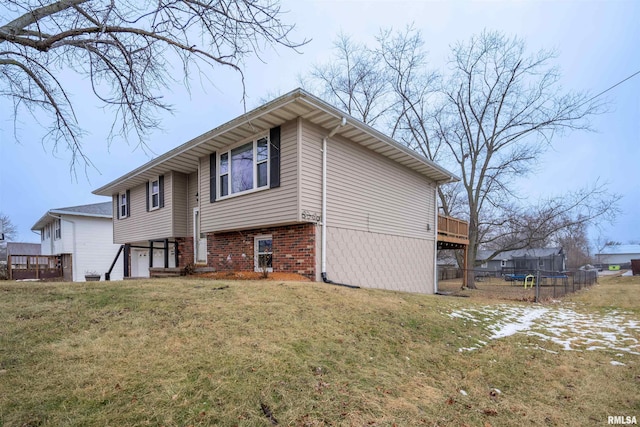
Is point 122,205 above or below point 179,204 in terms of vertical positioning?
above

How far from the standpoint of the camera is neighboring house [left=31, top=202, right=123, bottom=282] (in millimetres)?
19344

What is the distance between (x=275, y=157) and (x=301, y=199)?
142 cm

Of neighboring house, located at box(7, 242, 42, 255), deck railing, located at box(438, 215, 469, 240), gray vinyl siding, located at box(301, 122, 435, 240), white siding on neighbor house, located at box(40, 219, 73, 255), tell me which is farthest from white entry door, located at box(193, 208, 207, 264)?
neighboring house, located at box(7, 242, 42, 255)

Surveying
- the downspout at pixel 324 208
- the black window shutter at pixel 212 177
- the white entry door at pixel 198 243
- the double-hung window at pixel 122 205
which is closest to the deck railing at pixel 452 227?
the downspout at pixel 324 208

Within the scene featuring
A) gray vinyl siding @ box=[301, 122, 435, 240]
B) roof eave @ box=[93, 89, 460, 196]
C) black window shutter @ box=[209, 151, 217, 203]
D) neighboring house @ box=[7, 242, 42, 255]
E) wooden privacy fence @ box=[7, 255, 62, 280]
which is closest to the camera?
roof eave @ box=[93, 89, 460, 196]

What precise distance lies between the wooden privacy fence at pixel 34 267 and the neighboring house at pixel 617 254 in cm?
9014

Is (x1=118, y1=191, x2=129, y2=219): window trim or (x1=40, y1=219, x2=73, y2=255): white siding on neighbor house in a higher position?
(x1=118, y1=191, x2=129, y2=219): window trim

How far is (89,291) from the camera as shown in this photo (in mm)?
5316

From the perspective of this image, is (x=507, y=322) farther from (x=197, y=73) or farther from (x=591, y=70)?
(x=591, y=70)

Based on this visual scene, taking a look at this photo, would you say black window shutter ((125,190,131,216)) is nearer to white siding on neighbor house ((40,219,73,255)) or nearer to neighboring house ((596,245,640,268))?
white siding on neighbor house ((40,219,73,255))

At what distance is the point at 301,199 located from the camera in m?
7.60

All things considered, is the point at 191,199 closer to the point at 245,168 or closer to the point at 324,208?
the point at 245,168

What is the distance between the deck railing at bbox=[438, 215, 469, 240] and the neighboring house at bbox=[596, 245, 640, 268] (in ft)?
243

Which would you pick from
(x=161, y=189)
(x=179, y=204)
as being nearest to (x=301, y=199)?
(x=179, y=204)
